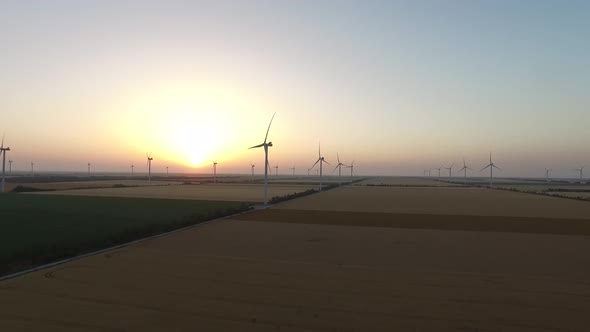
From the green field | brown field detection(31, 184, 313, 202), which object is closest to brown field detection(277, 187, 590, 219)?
brown field detection(31, 184, 313, 202)

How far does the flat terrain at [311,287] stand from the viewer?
889 centimetres

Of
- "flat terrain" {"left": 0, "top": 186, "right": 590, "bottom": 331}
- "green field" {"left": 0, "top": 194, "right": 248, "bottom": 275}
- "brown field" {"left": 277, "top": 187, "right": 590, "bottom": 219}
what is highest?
"green field" {"left": 0, "top": 194, "right": 248, "bottom": 275}

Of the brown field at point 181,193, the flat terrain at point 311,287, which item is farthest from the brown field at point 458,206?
the flat terrain at point 311,287

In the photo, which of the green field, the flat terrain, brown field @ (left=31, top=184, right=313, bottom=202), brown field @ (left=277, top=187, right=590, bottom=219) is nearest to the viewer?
the flat terrain

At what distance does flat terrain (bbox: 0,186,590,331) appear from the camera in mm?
8891

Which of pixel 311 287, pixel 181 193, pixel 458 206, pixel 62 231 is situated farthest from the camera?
pixel 181 193

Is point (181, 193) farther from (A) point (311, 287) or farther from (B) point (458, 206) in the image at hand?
(A) point (311, 287)

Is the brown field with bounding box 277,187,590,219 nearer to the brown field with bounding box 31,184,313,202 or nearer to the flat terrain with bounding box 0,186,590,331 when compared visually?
the brown field with bounding box 31,184,313,202

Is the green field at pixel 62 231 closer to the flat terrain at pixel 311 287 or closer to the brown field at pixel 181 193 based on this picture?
the flat terrain at pixel 311 287

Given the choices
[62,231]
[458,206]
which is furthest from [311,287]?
[458,206]

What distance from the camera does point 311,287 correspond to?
11.6m

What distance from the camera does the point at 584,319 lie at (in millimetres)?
9109

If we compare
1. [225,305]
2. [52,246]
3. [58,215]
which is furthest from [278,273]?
[58,215]

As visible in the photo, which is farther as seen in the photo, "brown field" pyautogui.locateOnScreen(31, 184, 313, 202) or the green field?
"brown field" pyautogui.locateOnScreen(31, 184, 313, 202)
